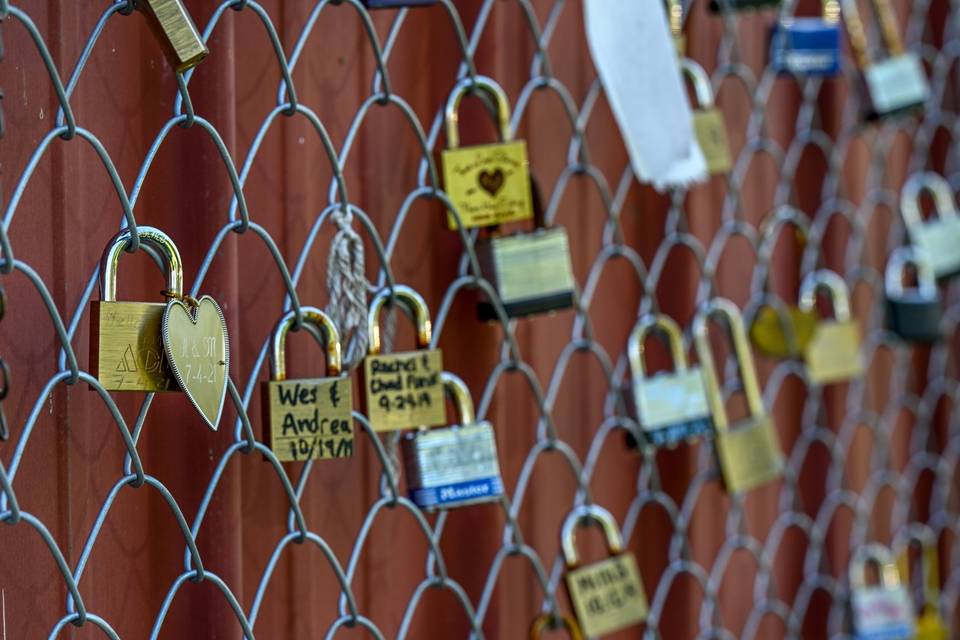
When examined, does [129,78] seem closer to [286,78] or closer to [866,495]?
[286,78]

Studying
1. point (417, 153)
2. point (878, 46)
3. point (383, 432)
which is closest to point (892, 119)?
point (878, 46)

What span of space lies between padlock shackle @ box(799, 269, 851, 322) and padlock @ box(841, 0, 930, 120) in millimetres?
216

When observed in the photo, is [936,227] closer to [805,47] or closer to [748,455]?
[805,47]

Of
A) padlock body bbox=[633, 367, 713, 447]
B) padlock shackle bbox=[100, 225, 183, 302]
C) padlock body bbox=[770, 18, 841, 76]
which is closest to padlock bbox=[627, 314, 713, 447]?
padlock body bbox=[633, 367, 713, 447]

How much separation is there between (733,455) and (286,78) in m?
0.71

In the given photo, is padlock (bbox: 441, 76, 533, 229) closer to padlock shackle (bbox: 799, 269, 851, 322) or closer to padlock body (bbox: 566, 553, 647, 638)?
padlock body (bbox: 566, 553, 647, 638)

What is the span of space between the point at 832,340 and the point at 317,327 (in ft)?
2.72

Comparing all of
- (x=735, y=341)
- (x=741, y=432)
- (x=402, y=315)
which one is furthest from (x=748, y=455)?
(x=402, y=315)

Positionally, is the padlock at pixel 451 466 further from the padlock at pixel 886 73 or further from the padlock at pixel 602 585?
the padlock at pixel 886 73

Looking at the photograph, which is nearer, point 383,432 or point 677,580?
point 383,432

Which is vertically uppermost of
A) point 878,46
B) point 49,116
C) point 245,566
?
point 878,46

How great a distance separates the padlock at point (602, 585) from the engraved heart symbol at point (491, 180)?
0.34 m

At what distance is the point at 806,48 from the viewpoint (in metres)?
1.58

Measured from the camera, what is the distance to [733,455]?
1.47 m
